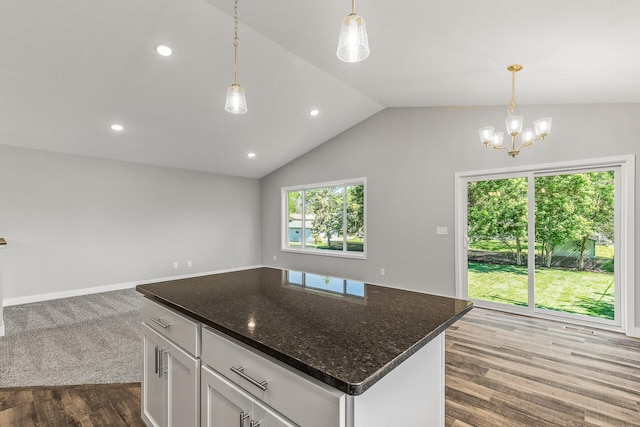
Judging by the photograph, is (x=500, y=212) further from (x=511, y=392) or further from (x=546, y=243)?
(x=511, y=392)

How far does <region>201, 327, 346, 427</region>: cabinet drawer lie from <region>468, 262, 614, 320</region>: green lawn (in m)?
4.12

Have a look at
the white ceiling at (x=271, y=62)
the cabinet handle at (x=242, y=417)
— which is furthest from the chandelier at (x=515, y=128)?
the cabinet handle at (x=242, y=417)

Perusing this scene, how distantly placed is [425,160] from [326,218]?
2.39 m

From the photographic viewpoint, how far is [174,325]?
1396 millimetres

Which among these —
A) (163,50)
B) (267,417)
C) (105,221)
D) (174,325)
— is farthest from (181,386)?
(105,221)

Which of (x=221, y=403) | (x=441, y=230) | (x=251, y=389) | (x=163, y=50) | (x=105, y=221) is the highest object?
(x=163, y=50)

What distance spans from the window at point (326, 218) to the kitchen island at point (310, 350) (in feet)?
13.3

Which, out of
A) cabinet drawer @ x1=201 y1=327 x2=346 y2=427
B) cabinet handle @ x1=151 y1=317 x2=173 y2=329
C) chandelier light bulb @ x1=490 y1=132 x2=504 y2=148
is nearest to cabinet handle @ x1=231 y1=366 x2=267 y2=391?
cabinet drawer @ x1=201 y1=327 x2=346 y2=427

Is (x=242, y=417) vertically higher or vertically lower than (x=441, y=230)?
lower

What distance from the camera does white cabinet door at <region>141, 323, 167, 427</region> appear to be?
151 cm

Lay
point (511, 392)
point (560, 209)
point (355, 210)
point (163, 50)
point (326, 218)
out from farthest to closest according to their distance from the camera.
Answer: point (326, 218), point (355, 210), point (560, 209), point (163, 50), point (511, 392)

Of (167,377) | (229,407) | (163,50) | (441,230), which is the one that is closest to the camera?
(229,407)

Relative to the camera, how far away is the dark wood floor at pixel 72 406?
1906 millimetres

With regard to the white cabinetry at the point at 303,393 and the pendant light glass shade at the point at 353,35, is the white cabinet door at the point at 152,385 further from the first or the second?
the pendant light glass shade at the point at 353,35
